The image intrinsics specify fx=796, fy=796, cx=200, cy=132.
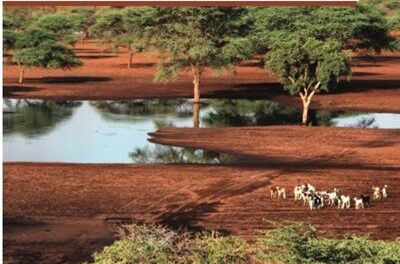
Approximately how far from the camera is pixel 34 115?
28219 millimetres

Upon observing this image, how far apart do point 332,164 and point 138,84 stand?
1739 centimetres

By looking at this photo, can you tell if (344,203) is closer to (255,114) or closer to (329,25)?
(255,114)

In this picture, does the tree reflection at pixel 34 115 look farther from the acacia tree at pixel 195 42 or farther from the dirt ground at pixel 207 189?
the acacia tree at pixel 195 42

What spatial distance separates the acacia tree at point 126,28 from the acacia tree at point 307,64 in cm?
1027

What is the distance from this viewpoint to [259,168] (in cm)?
1934

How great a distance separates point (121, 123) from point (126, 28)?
15817 millimetres

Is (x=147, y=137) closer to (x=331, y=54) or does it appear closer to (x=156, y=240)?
(x=331, y=54)

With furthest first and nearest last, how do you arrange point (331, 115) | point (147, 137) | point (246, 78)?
point (246, 78)
point (331, 115)
point (147, 137)

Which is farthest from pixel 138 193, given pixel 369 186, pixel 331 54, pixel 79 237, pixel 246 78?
pixel 246 78

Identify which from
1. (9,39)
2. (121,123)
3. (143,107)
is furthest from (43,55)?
(121,123)

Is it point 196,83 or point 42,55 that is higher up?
point 42,55

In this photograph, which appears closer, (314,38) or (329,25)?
(314,38)

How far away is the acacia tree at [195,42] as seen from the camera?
106 feet

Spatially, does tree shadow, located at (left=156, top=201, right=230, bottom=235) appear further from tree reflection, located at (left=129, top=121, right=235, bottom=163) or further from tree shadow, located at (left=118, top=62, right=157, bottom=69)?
tree shadow, located at (left=118, top=62, right=157, bottom=69)
